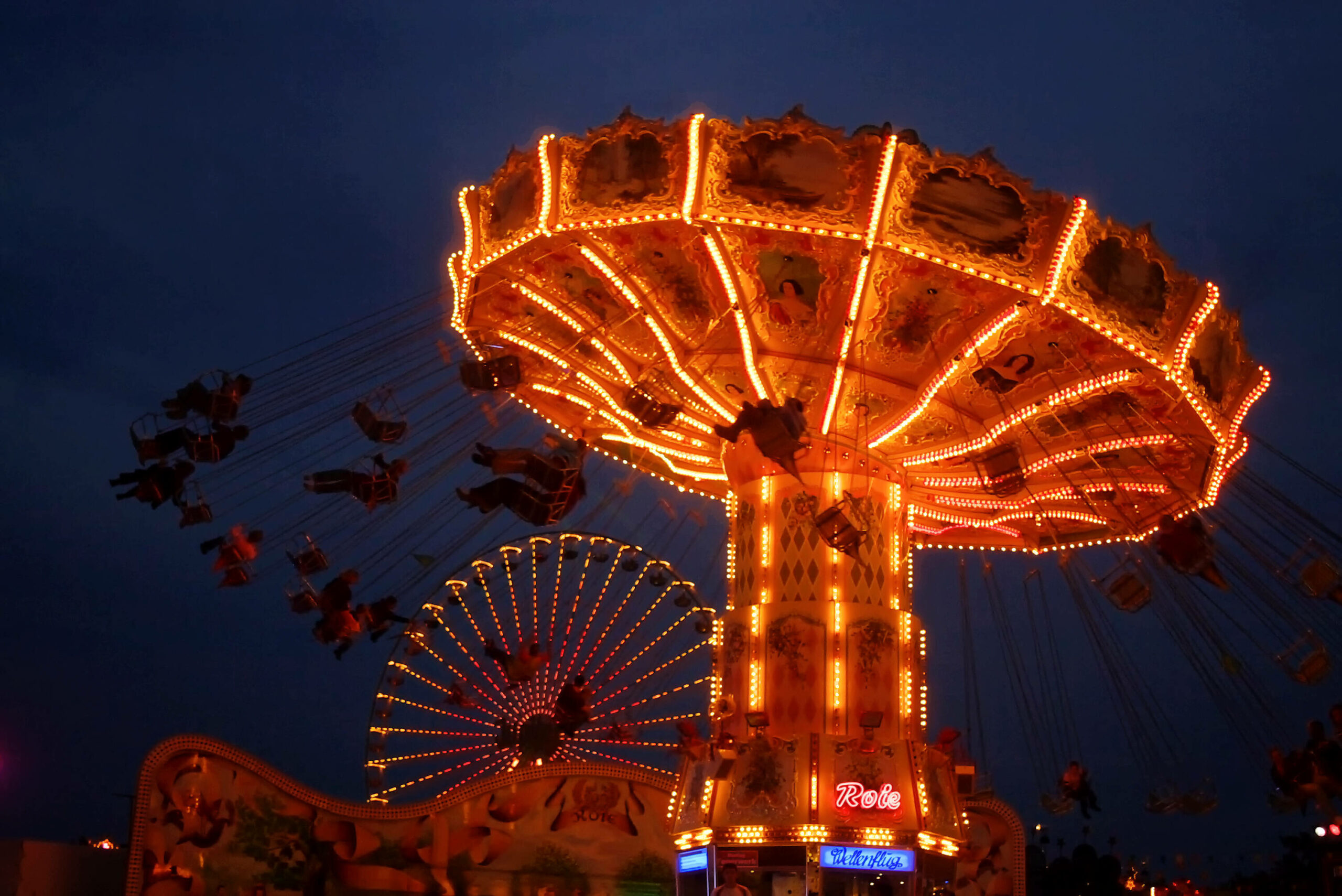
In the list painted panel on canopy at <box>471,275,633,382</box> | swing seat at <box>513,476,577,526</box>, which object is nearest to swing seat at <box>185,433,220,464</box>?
painted panel on canopy at <box>471,275,633,382</box>

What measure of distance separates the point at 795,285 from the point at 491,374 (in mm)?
3839

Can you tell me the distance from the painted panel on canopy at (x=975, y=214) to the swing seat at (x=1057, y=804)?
8.55m

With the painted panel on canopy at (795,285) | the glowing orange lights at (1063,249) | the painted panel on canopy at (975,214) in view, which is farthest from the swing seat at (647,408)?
the glowing orange lights at (1063,249)

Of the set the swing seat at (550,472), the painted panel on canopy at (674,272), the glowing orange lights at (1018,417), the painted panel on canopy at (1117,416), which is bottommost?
the swing seat at (550,472)

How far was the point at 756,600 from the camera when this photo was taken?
16.6m

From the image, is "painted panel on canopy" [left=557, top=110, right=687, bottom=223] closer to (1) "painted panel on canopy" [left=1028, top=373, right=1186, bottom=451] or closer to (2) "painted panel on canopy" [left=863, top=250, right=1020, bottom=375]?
(2) "painted panel on canopy" [left=863, top=250, right=1020, bottom=375]

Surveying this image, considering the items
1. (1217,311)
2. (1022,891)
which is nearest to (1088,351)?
(1217,311)

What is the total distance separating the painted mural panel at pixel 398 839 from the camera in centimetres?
1728

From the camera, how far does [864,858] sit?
15094 millimetres

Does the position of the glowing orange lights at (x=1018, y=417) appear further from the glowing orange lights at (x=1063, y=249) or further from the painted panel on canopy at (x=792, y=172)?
the painted panel on canopy at (x=792, y=172)

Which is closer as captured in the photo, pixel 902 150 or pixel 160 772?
pixel 902 150

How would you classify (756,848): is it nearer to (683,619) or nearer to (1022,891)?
(1022,891)

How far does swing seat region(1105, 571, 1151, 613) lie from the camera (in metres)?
17.4

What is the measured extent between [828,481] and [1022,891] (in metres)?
6.60
